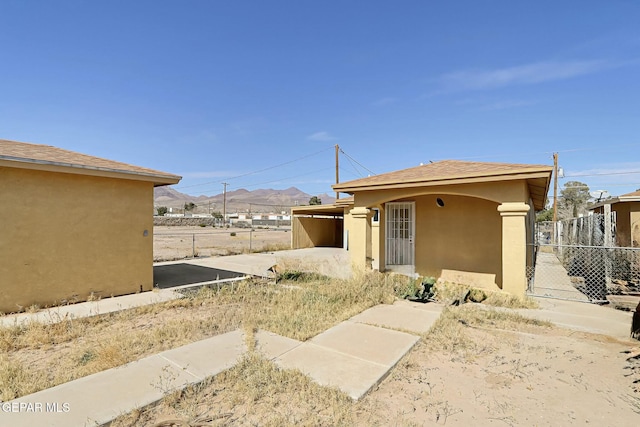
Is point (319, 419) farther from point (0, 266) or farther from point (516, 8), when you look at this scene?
point (516, 8)

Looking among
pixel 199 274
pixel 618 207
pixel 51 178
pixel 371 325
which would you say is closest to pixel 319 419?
pixel 371 325

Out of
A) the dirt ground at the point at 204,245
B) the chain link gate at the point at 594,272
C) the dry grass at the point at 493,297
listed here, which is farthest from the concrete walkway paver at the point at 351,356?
the dirt ground at the point at 204,245

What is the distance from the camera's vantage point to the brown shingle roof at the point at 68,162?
5.97m

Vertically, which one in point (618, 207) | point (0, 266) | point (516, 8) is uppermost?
point (516, 8)

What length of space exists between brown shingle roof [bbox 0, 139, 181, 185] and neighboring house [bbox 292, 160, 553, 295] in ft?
17.3

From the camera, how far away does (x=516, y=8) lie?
9555 mm

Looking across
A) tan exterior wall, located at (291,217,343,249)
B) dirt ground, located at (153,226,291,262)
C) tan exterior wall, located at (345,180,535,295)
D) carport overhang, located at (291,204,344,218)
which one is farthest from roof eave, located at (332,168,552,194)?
tan exterior wall, located at (291,217,343,249)

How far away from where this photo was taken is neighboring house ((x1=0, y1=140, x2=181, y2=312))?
238 inches

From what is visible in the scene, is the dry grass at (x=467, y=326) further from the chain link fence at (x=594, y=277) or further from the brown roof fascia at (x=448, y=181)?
the brown roof fascia at (x=448, y=181)

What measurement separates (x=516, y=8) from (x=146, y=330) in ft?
42.8

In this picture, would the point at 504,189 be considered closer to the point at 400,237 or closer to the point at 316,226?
the point at 400,237

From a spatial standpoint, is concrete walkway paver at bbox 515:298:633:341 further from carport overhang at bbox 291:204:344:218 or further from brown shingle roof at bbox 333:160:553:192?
carport overhang at bbox 291:204:344:218

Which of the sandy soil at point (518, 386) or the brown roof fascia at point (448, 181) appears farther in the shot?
the brown roof fascia at point (448, 181)

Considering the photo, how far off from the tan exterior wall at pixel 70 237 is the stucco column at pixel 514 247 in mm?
8779
